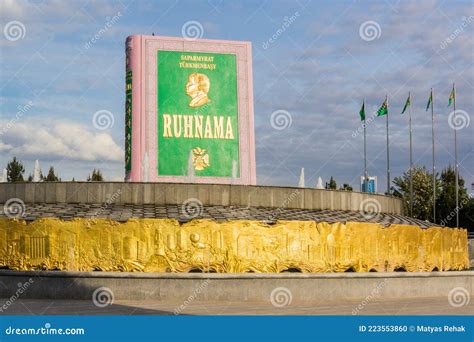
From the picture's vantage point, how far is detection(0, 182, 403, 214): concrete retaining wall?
70.4ft

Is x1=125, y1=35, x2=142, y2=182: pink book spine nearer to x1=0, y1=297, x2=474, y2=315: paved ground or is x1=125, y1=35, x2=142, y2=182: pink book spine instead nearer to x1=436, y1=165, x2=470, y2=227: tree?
x1=0, y1=297, x2=474, y2=315: paved ground

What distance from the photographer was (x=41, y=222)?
717 inches

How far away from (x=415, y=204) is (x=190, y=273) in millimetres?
52318

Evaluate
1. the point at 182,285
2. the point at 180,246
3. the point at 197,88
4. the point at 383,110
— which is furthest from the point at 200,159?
the point at 383,110

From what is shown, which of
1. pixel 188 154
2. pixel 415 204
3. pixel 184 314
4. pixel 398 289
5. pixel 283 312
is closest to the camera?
pixel 184 314

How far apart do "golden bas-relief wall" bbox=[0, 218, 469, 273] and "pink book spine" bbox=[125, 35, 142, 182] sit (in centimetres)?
1155

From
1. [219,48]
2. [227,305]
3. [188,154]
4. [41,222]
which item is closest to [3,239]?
[41,222]

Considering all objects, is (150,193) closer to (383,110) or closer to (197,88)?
(197,88)

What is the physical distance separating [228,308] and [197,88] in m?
16.5

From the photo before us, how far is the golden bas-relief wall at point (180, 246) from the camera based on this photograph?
1783cm

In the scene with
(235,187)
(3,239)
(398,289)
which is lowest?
(398,289)

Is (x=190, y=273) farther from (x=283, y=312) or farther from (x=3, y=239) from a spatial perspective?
(x=3, y=239)

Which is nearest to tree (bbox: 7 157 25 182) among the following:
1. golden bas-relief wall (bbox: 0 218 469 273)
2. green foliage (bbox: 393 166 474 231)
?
green foliage (bbox: 393 166 474 231)

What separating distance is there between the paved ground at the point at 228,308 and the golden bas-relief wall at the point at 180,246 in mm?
1139
